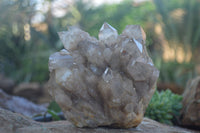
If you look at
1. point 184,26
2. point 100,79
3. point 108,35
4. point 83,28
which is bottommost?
point 100,79

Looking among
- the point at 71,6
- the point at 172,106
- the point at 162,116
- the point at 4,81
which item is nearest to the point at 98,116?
the point at 162,116

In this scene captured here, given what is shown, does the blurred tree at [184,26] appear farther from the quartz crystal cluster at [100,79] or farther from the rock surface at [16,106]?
the quartz crystal cluster at [100,79]

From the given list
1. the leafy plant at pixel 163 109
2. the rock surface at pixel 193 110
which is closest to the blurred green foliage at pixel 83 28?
the leafy plant at pixel 163 109

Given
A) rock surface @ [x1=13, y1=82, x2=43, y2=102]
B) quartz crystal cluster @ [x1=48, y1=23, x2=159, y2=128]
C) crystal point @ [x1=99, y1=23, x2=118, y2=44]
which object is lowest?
rock surface @ [x1=13, y1=82, x2=43, y2=102]

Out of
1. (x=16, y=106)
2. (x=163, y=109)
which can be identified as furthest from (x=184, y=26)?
(x=16, y=106)

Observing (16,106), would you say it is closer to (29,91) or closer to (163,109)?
(163,109)

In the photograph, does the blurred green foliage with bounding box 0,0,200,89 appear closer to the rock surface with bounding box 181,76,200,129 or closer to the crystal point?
the rock surface with bounding box 181,76,200,129

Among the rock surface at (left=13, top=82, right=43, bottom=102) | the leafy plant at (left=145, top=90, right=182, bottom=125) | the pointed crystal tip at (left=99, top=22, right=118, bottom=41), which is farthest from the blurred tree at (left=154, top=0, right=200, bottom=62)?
the pointed crystal tip at (left=99, top=22, right=118, bottom=41)

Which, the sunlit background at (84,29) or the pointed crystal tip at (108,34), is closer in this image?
the pointed crystal tip at (108,34)
